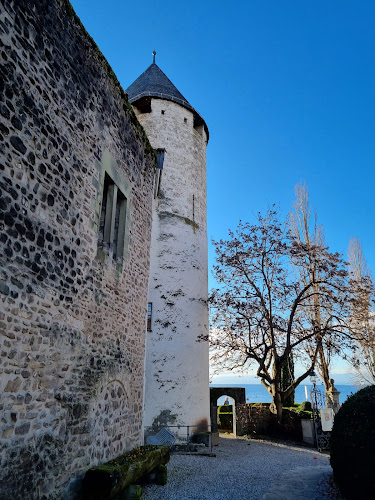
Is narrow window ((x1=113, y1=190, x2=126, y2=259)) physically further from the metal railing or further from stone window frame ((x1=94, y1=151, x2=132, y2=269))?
the metal railing

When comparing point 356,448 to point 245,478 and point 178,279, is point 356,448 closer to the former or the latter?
point 245,478

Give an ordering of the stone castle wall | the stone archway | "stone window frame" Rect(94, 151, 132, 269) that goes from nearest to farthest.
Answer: the stone castle wall < "stone window frame" Rect(94, 151, 132, 269) < the stone archway

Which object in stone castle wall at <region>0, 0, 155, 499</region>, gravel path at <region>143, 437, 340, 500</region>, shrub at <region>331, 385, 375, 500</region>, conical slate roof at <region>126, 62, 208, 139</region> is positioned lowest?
gravel path at <region>143, 437, 340, 500</region>

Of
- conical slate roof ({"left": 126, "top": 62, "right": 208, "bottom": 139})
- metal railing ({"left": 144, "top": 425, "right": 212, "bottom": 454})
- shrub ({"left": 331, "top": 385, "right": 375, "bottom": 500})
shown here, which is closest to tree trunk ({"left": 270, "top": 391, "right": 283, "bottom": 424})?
metal railing ({"left": 144, "top": 425, "right": 212, "bottom": 454})

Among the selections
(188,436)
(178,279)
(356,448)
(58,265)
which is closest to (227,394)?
(188,436)

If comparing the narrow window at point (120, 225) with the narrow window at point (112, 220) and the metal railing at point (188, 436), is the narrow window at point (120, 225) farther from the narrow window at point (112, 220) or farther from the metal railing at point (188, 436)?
the metal railing at point (188, 436)

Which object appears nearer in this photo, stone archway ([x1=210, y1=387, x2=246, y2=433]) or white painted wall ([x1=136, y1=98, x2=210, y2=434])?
white painted wall ([x1=136, y1=98, x2=210, y2=434])

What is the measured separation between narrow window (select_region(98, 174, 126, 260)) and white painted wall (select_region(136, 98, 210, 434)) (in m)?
7.13

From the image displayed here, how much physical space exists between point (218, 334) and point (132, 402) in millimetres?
9485

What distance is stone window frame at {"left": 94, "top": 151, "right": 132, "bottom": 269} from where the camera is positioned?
5902 millimetres

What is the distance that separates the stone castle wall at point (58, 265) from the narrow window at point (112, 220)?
0.15ft

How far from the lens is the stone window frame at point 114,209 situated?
590 centimetres

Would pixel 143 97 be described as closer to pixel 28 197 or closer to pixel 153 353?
pixel 153 353

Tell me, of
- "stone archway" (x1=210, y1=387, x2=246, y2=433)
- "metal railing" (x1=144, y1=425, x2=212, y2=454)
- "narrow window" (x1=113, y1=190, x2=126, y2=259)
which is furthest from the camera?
"stone archway" (x1=210, y1=387, x2=246, y2=433)
